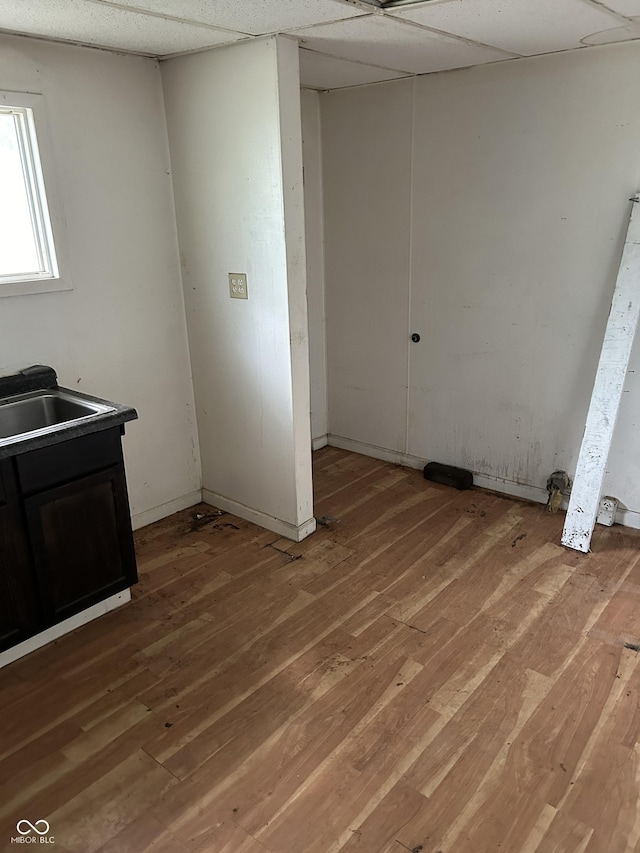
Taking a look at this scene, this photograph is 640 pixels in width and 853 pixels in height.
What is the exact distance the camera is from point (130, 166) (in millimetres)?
3008

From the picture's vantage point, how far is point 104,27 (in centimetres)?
237

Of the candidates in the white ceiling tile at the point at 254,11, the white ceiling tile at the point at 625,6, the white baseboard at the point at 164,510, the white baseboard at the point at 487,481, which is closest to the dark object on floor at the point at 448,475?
the white baseboard at the point at 487,481

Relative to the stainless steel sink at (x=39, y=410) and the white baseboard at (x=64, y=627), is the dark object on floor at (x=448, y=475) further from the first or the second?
the stainless steel sink at (x=39, y=410)

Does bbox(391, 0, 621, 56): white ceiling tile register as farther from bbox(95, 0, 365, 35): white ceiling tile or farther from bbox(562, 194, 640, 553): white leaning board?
bbox(562, 194, 640, 553): white leaning board

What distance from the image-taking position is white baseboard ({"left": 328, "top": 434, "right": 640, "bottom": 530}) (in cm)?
328

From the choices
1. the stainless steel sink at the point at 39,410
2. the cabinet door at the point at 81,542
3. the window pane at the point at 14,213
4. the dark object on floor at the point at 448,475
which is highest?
the window pane at the point at 14,213

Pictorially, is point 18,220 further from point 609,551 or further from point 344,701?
point 609,551

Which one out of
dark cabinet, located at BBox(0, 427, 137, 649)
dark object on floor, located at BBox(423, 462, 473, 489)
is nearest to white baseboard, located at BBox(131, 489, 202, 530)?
dark cabinet, located at BBox(0, 427, 137, 649)

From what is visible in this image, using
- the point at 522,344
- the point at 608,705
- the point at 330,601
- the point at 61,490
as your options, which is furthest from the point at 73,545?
the point at 522,344

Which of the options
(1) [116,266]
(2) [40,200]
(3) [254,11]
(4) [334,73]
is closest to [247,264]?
(1) [116,266]

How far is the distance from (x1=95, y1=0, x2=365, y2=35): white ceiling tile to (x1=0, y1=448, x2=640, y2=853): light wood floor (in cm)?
227

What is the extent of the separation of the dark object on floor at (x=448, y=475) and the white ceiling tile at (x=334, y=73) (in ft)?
7.25

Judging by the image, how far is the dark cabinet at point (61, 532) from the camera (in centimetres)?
227

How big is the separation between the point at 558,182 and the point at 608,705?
235 cm
